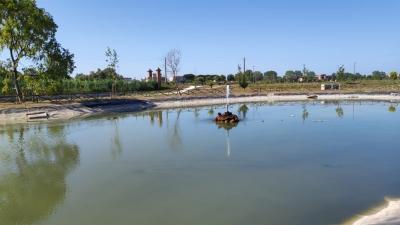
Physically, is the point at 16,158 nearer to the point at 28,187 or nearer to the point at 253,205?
the point at 28,187

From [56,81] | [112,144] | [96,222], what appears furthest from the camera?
[56,81]

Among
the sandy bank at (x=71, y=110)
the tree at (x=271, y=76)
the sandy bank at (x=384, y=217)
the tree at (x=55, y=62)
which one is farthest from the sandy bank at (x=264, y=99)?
the tree at (x=271, y=76)

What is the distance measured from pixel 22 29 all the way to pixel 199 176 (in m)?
33.5

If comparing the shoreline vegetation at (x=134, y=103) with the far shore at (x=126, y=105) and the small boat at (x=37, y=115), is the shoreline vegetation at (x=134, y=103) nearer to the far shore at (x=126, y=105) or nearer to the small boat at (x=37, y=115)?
the far shore at (x=126, y=105)

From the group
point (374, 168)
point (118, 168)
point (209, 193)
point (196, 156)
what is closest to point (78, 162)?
point (118, 168)

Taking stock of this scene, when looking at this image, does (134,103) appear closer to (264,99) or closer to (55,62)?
(55,62)

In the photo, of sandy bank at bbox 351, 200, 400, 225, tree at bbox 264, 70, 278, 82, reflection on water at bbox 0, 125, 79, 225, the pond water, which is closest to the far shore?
the pond water

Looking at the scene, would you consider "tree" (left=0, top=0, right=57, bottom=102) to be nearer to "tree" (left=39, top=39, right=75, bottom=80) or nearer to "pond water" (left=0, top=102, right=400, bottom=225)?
"tree" (left=39, top=39, right=75, bottom=80)

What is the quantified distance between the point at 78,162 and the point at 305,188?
37.2 ft

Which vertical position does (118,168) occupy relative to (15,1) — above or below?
below

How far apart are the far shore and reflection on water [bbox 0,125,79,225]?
34.7ft

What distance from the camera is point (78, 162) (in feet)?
62.0

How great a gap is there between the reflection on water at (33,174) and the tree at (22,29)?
637 inches

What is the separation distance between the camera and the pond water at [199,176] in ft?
37.4
